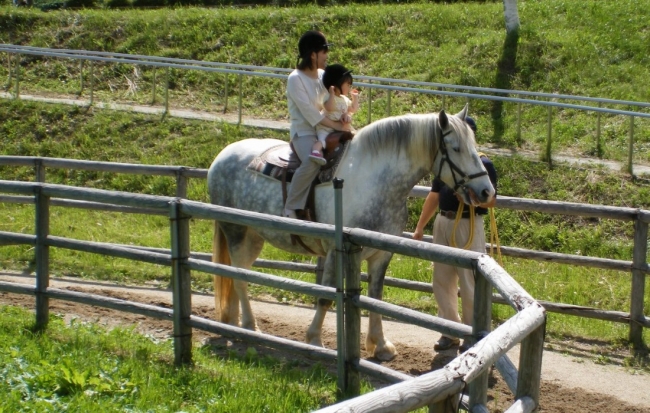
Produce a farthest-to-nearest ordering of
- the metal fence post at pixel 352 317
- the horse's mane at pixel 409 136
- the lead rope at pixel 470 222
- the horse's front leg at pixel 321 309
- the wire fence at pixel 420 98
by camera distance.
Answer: the wire fence at pixel 420 98 → the lead rope at pixel 470 222 → the horse's mane at pixel 409 136 → the horse's front leg at pixel 321 309 → the metal fence post at pixel 352 317

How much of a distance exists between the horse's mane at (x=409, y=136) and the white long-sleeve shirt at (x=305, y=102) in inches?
17.2

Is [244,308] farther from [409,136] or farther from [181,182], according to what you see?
[181,182]

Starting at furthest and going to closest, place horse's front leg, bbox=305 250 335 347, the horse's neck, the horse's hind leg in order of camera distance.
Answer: the horse's hind leg < the horse's neck < horse's front leg, bbox=305 250 335 347

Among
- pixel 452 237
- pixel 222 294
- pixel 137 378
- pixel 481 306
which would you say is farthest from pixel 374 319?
pixel 481 306

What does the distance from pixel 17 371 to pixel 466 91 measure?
43.1 feet

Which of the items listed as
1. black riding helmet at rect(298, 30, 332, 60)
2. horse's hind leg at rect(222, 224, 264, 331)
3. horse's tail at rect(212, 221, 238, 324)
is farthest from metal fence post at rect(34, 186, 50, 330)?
black riding helmet at rect(298, 30, 332, 60)

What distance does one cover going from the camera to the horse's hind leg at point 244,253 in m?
8.33

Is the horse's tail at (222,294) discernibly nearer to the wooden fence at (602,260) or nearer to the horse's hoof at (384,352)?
the wooden fence at (602,260)

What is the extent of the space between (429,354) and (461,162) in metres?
1.70

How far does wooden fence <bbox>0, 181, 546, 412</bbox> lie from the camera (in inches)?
132

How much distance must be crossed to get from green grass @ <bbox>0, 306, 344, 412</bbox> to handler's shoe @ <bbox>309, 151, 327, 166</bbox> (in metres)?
1.65

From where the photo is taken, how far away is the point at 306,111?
7758 millimetres

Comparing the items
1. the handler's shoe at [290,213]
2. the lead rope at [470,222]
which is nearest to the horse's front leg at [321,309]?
the handler's shoe at [290,213]

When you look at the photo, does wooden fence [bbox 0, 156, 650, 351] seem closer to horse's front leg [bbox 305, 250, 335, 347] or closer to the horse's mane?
the horse's mane
